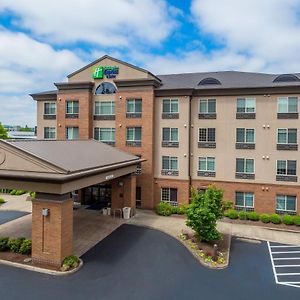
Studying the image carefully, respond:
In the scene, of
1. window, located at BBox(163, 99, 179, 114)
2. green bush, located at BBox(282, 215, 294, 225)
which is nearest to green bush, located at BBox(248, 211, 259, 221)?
green bush, located at BBox(282, 215, 294, 225)

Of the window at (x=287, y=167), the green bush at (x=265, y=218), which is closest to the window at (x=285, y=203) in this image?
the green bush at (x=265, y=218)

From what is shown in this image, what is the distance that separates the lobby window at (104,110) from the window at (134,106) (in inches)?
81.3

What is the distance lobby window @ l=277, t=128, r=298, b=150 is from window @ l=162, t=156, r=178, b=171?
10009 mm

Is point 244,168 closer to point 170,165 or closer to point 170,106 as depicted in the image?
point 170,165

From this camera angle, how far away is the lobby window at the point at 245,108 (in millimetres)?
28891

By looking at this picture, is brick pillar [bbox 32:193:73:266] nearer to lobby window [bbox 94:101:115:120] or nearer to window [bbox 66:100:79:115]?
lobby window [bbox 94:101:115:120]

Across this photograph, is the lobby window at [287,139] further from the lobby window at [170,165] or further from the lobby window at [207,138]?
the lobby window at [170,165]

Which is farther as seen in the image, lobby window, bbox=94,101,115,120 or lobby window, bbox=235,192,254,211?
lobby window, bbox=94,101,115,120

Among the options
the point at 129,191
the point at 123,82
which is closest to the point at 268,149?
the point at 129,191

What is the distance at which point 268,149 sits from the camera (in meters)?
28.5

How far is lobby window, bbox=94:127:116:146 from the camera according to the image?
32.7 metres

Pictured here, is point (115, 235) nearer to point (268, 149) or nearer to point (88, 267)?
point (88, 267)

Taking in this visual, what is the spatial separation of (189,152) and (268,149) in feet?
24.8

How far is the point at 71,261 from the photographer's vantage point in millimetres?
16922
